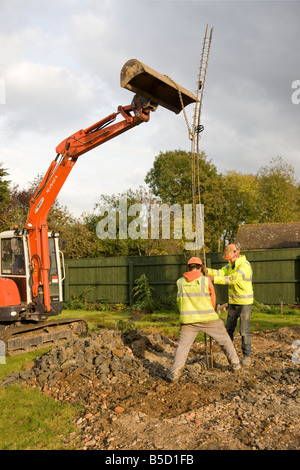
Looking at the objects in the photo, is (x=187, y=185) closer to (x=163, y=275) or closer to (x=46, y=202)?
(x=163, y=275)

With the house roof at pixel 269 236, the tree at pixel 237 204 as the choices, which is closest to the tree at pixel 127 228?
the house roof at pixel 269 236

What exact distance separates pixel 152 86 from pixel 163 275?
9.32 metres

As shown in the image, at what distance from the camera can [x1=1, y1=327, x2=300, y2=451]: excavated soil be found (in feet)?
12.8

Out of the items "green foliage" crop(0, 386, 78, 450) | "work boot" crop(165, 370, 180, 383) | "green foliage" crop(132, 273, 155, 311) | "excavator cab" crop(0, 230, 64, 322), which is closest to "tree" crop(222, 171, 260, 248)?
"green foliage" crop(132, 273, 155, 311)

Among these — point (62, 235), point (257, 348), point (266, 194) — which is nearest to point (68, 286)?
point (62, 235)

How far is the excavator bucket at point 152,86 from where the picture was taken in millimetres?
5461

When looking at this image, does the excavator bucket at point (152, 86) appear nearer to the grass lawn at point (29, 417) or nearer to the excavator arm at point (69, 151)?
the excavator arm at point (69, 151)

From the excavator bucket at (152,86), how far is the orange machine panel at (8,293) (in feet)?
15.3

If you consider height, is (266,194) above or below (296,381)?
above

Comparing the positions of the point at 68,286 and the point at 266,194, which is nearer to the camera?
the point at 68,286

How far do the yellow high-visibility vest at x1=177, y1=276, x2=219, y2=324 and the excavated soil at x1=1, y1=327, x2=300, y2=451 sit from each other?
0.87 metres
